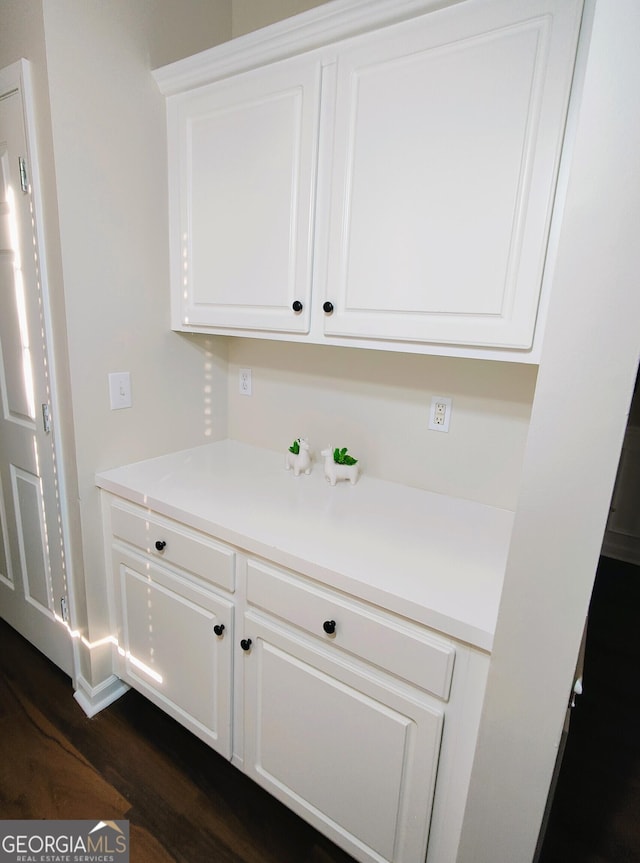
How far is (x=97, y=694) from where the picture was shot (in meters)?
1.74

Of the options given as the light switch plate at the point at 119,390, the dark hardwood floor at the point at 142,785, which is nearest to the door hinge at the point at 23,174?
the light switch plate at the point at 119,390

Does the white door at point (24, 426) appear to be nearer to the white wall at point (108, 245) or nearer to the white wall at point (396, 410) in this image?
the white wall at point (108, 245)

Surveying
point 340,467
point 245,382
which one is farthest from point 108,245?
point 340,467

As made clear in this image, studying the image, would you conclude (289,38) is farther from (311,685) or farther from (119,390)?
(311,685)

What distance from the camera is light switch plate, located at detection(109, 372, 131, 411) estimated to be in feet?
5.15

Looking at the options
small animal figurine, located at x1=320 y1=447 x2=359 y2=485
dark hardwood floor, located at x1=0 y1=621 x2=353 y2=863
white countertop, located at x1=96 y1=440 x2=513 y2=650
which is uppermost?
small animal figurine, located at x1=320 y1=447 x2=359 y2=485

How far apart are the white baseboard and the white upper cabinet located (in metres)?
1.42

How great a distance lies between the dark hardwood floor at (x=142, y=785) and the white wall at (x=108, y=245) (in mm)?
211

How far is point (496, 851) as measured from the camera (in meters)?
0.85

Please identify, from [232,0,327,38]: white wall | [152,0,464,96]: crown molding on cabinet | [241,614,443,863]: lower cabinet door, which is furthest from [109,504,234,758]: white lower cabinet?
[232,0,327,38]: white wall

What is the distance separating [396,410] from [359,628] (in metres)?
0.76

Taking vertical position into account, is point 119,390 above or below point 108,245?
below

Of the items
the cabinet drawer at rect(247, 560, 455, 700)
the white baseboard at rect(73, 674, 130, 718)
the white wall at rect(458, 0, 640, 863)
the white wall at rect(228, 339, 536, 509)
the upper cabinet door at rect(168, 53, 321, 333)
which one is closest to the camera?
the white wall at rect(458, 0, 640, 863)

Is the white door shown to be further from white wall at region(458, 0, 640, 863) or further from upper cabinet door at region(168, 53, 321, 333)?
white wall at region(458, 0, 640, 863)
